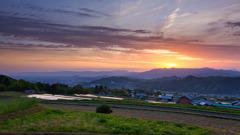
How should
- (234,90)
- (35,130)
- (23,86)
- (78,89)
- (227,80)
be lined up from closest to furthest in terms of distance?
1. (35,130)
2. (23,86)
3. (78,89)
4. (234,90)
5. (227,80)

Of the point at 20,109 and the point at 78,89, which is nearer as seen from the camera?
the point at 20,109

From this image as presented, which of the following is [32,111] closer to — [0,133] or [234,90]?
[0,133]

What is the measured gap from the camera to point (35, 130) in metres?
11.2

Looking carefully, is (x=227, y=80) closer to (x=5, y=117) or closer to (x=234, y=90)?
(x=234, y=90)

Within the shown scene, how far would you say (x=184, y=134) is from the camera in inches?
457

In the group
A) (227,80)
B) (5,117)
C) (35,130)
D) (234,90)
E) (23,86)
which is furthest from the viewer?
(227,80)

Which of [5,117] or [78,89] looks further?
[78,89]

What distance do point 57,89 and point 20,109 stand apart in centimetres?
5581

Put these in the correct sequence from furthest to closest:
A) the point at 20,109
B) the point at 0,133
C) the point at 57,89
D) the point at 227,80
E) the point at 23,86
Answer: the point at 227,80 < the point at 57,89 < the point at 23,86 < the point at 20,109 < the point at 0,133

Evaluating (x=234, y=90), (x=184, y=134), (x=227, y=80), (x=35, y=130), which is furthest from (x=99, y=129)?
(x=227, y=80)

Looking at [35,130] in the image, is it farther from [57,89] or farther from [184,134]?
[57,89]

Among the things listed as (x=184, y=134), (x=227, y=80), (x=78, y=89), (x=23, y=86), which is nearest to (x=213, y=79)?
(x=227, y=80)

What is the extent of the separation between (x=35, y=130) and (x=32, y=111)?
766 cm

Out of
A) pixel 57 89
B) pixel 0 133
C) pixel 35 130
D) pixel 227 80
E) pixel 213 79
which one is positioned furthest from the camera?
pixel 213 79
